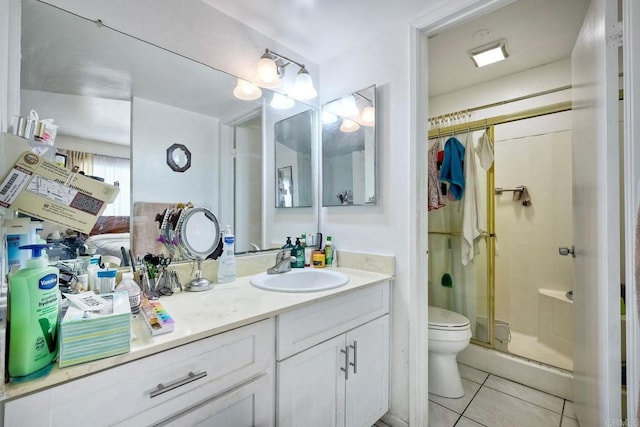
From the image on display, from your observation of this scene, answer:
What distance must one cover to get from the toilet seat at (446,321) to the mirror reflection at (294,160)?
113cm

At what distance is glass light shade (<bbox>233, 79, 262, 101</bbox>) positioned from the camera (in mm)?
1504

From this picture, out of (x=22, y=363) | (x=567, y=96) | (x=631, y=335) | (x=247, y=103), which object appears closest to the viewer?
(x=22, y=363)

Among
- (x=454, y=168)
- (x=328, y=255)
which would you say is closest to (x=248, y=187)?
(x=328, y=255)

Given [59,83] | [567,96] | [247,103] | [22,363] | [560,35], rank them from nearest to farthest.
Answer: [22,363] < [59,83] < [247,103] < [560,35] < [567,96]

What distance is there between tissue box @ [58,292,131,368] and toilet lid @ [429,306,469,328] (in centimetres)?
165

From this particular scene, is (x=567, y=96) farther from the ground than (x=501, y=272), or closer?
farther from the ground

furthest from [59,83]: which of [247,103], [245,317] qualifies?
[245,317]

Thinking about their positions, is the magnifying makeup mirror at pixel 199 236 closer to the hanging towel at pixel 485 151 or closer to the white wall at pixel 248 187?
the white wall at pixel 248 187

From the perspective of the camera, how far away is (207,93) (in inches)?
55.1

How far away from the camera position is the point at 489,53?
184cm

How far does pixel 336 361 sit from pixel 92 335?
879mm

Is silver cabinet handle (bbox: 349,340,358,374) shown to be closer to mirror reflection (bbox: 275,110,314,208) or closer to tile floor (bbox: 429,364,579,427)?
tile floor (bbox: 429,364,579,427)

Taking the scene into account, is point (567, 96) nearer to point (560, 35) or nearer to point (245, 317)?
point (560, 35)

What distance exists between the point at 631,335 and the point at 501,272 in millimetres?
1681
